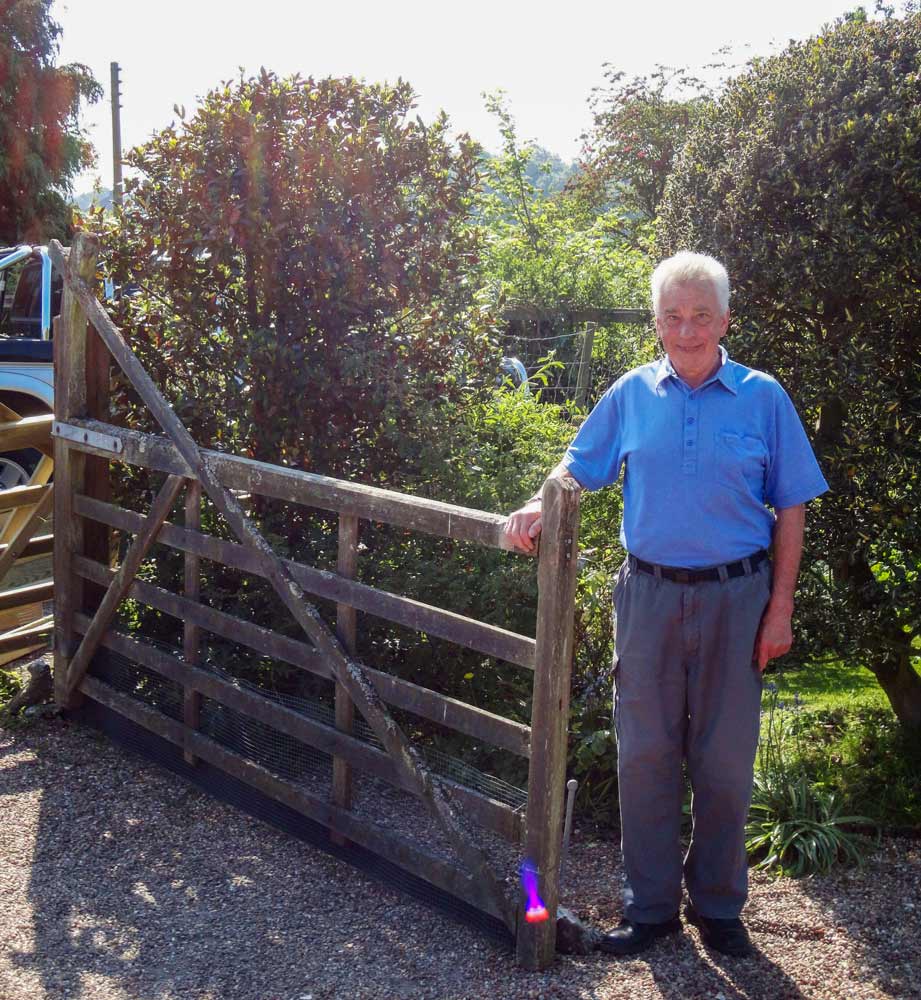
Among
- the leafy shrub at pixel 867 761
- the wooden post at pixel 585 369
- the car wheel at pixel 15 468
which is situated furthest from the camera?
the car wheel at pixel 15 468

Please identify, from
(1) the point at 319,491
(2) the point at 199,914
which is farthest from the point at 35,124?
(2) the point at 199,914

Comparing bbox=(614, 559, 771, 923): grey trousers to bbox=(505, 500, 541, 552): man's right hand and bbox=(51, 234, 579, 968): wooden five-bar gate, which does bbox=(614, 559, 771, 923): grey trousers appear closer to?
bbox=(51, 234, 579, 968): wooden five-bar gate

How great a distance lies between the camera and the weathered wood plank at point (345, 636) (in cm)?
371

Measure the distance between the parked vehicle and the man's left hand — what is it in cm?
696

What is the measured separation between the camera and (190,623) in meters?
4.43

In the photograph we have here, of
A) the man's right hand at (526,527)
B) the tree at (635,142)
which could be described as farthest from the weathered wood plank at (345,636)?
the tree at (635,142)

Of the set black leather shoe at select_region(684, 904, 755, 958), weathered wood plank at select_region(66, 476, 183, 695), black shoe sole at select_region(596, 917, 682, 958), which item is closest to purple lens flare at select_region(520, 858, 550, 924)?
black shoe sole at select_region(596, 917, 682, 958)

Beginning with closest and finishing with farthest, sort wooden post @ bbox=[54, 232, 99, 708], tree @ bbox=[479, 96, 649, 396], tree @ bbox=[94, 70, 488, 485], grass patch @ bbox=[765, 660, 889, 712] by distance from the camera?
tree @ bbox=[94, 70, 488, 485], wooden post @ bbox=[54, 232, 99, 708], grass patch @ bbox=[765, 660, 889, 712], tree @ bbox=[479, 96, 649, 396]

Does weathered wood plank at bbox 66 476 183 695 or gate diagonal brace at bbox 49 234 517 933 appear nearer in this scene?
gate diagonal brace at bbox 49 234 517 933

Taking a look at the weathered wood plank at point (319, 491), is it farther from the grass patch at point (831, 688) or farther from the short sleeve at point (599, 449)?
the grass patch at point (831, 688)

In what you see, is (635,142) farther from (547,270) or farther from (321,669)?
(321,669)

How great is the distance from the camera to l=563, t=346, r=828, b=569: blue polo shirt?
306 centimetres

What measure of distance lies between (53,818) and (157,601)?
2.94ft

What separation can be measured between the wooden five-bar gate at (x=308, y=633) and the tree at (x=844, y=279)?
134 cm
